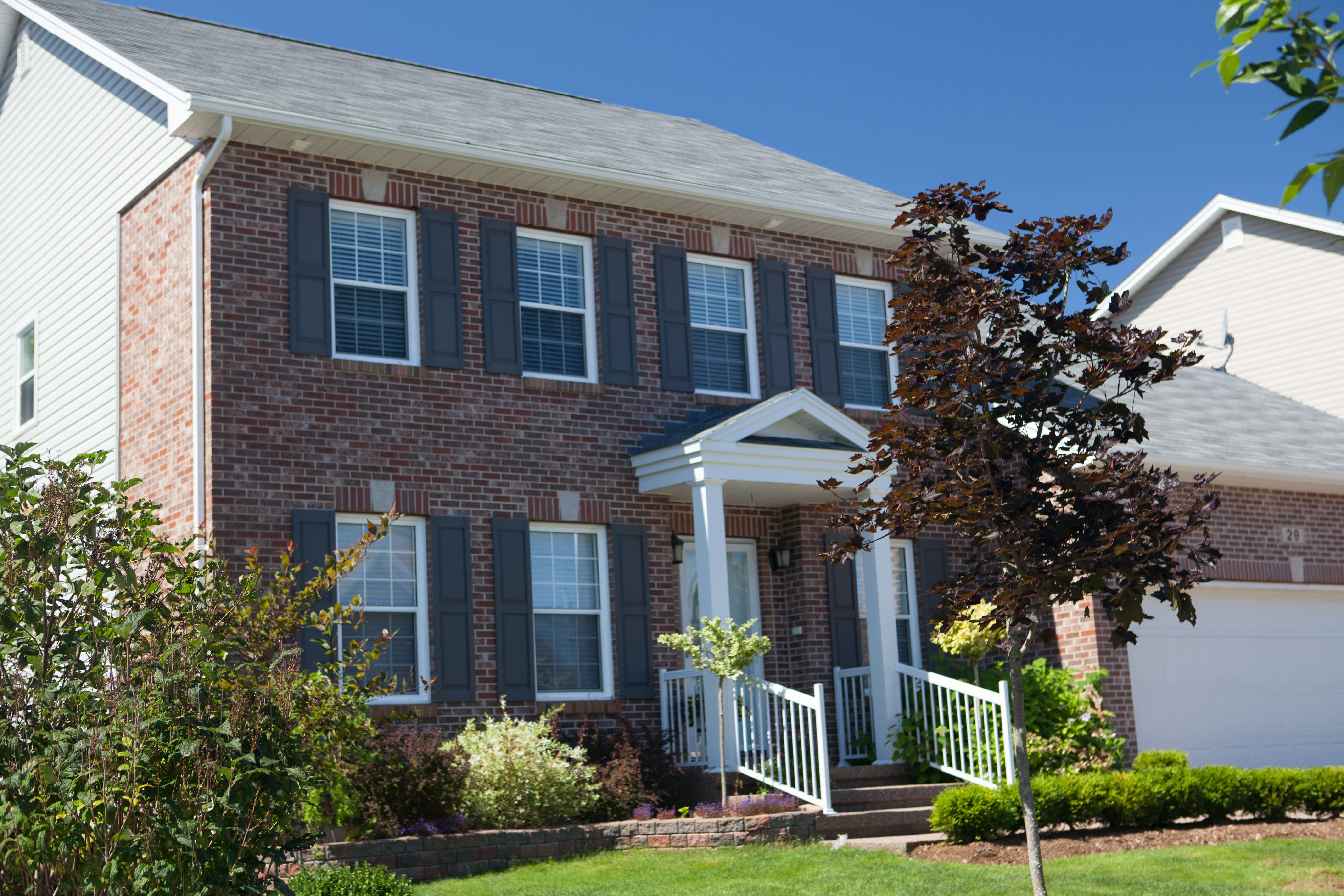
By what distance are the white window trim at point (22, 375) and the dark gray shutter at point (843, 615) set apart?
870cm

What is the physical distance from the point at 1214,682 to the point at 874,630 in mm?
4556

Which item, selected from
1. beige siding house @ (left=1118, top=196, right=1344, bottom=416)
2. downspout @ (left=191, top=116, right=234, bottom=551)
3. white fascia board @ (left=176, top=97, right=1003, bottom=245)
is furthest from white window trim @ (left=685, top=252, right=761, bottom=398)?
beige siding house @ (left=1118, top=196, right=1344, bottom=416)

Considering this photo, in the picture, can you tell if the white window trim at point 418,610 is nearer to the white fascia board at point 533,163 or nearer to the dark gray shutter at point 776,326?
the white fascia board at point 533,163

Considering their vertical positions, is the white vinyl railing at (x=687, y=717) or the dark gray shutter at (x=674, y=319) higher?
the dark gray shutter at (x=674, y=319)

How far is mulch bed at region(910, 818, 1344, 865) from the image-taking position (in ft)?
34.0

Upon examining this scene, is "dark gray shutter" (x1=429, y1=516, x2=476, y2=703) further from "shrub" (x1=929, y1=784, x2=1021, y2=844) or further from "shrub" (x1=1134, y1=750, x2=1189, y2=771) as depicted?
"shrub" (x1=1134, y1=750, x2=1189, y2=771)

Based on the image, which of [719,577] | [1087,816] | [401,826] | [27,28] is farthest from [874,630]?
[27,28]

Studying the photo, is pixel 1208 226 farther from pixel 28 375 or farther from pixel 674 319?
pixel 28 375

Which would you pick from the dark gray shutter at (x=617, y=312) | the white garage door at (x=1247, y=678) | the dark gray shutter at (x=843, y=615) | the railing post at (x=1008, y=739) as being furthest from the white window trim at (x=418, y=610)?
the white garage door at (x=1247, y=678)

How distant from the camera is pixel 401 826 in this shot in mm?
10719

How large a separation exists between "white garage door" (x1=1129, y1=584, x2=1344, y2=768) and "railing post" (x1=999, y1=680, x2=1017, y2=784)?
3.25m

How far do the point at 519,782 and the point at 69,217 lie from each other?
832cm

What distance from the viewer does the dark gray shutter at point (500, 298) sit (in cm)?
1306

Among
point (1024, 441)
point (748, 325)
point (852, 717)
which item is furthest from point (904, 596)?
point (1024, 441)
